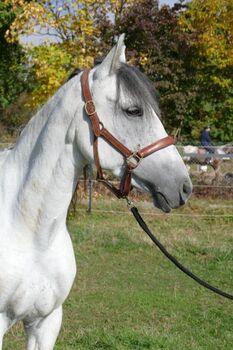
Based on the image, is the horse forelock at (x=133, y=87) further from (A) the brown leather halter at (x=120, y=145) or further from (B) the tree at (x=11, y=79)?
(B) the tree at (x=11, y=79)

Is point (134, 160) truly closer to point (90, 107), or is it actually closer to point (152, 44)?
point (90, 107)

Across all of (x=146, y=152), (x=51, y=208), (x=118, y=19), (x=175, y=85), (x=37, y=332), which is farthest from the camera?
(x=175, y=85)

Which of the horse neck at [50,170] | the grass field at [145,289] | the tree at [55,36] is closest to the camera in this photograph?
the horse neck at [50,170]

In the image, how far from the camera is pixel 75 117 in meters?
2.65

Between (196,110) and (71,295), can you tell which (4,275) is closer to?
(71,295)

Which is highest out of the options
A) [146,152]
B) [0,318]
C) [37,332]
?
[146,152]

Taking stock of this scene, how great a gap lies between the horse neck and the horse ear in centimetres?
14

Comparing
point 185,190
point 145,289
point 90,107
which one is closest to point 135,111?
point 90,107

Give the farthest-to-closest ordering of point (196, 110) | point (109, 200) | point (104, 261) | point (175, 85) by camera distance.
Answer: point (196, 110), point (175, 85), point (109, 200), point (104, 261)

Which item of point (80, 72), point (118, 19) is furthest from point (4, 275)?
point (118, 19)

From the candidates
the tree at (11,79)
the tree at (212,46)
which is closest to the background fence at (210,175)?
the tree at (212,46)

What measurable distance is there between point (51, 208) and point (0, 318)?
1.82ft

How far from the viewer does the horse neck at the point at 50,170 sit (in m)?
2.68

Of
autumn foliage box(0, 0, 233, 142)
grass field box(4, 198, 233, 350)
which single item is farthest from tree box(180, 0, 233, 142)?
grass field box(4, 198, 233, 350)
